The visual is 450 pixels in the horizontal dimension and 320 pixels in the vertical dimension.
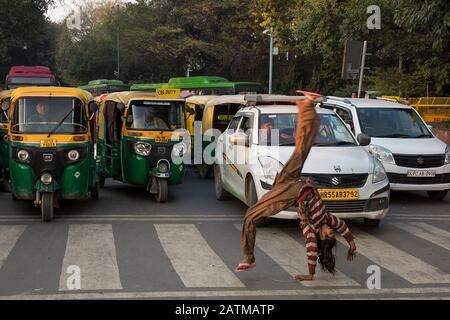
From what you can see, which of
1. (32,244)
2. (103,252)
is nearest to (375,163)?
(103,252)

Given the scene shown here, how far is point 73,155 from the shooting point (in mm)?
10516

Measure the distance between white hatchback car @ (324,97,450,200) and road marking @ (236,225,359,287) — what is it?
3.67 m

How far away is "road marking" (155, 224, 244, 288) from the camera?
6.90 metres

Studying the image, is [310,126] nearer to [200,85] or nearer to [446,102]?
[446,102]

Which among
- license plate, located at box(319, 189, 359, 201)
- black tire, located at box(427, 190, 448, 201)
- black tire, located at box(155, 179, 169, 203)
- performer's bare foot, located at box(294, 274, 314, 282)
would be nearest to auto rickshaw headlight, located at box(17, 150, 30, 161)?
black tire, located at box(155, 179, 169, 203)

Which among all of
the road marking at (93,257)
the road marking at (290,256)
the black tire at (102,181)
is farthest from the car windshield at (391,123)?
the road marking at (93,257)

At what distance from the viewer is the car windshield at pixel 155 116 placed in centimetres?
1271

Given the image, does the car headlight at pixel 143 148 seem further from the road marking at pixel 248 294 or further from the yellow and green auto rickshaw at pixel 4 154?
the road marking at pixel 248 294

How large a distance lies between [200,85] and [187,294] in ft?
94.2

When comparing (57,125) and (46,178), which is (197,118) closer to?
(57,125)

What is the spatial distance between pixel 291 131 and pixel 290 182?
3.92 meters

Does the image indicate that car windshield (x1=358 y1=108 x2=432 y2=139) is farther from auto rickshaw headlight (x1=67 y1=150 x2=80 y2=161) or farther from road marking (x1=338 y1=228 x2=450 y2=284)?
auto rickshaw headlight (x1=67 y1=150 x2=80 y2=161)

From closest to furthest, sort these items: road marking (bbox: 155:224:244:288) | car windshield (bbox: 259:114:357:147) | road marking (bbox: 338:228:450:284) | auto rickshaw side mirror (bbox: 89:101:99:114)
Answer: road marking (bbox: 155:224:244:288)
road marking (bbox: 338:228:450:284)
car windshield (bbox: 259:114:357:147)
auto rickshaw side mirror (bbox: 89:101:99:114)
